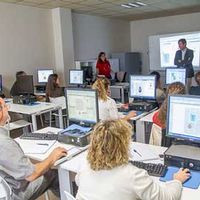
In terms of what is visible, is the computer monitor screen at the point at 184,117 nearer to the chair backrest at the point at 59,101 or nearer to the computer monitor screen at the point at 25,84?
the chair backrest at the point at 59,101

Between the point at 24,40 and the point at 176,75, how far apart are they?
11.6 feet

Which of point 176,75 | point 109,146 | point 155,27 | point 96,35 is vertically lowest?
point 109,146

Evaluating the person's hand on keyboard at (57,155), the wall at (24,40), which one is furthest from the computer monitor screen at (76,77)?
the person's hand on keyboard at (57,155)

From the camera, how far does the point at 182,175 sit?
1568mm

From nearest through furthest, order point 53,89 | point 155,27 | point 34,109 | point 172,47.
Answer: point 34,109
point 53,89
point 172,47
point 155,27

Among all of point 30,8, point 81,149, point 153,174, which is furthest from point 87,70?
point 153,174

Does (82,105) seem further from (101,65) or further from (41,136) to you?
(101,65)

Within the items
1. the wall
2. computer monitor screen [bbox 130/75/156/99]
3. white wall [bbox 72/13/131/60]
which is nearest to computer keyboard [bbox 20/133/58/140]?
computer monitor screen [bbox 130/75/156/99]

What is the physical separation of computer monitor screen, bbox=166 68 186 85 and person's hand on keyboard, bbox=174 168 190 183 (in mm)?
3328

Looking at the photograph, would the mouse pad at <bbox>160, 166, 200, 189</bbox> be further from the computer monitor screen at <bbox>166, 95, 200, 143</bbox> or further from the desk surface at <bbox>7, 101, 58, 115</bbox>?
the desk surface at <bbox>7, 101, 58, 115</bbox>

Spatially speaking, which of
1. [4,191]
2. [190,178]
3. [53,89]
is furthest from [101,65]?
[4,191]

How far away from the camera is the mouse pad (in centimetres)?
152

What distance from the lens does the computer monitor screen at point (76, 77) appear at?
6.38m

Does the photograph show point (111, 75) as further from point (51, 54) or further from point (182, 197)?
point (182, 197)
